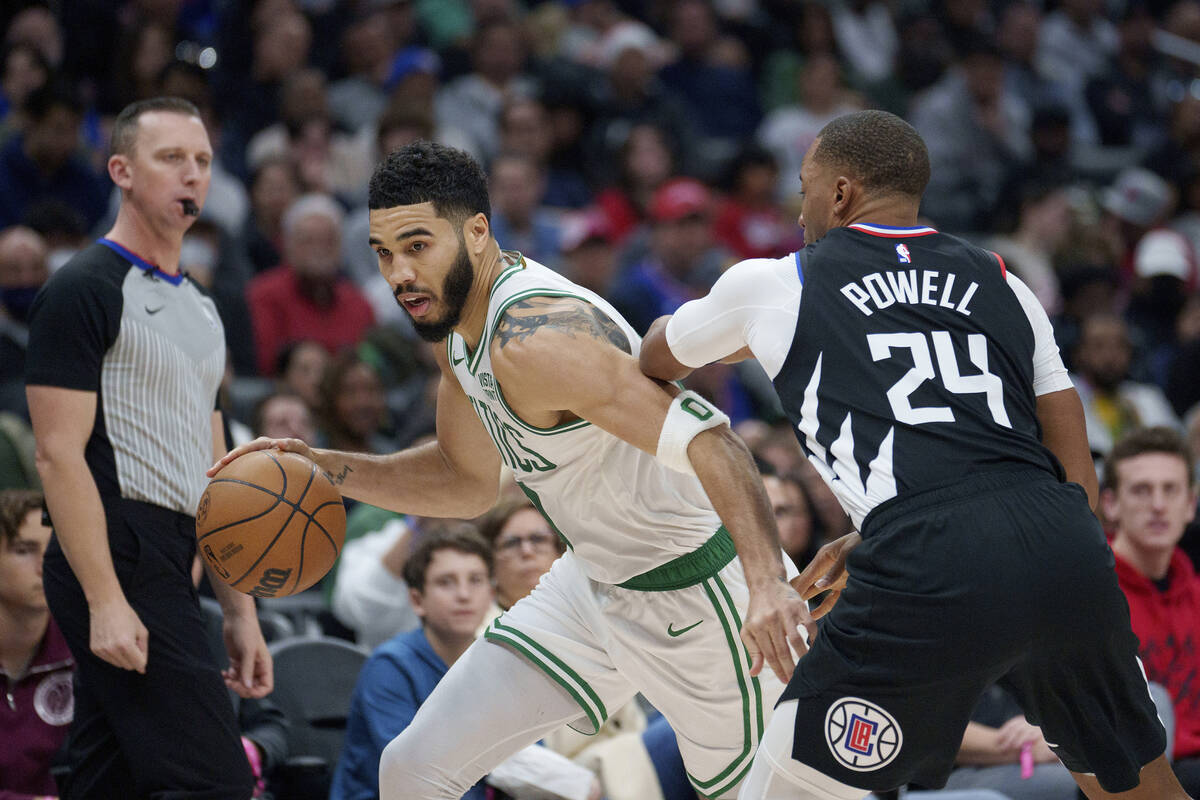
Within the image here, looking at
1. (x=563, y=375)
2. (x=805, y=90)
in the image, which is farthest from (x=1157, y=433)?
(x=805, y=90)

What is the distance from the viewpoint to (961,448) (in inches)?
128

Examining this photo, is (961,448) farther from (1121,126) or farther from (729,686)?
(1121,126)

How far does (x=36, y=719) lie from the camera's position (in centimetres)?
534

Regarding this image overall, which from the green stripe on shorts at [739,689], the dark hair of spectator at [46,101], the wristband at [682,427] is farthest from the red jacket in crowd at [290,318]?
the wristband at [682,427]

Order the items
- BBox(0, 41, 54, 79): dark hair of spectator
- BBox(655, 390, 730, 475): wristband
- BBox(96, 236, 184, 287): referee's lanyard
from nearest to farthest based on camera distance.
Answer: BBox(655, 390, 730, 475): wristband < BBox(96, 236, 184, 287): referee's lanyard < BBox(0, 41, 54, 79): dark hair of spectator

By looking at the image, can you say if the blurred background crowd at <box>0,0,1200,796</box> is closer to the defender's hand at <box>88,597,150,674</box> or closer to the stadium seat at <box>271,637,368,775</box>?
the stadium seat at <box>271,637,368,775</box>

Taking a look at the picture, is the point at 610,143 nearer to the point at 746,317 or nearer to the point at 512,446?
the point at 512,446

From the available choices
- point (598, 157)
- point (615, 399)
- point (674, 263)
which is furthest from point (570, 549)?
point (598, 157)

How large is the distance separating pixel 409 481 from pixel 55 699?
1.83 m

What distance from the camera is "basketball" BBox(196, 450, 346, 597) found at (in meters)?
4.14

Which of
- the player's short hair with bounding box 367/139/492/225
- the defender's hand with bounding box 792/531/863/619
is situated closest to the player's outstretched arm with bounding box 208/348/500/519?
the player's short hair with bounding box 367/139/492/225

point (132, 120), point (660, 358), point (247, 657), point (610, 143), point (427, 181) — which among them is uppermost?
point (610, 143)

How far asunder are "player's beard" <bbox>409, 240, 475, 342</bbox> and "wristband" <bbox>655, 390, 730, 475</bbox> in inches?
29.9

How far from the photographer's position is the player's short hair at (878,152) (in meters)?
3.58
